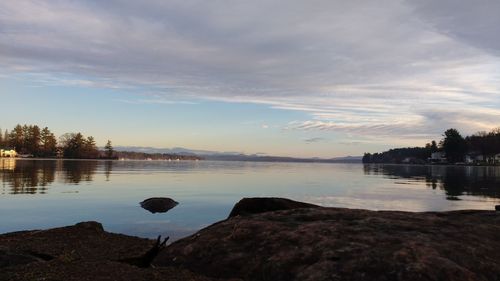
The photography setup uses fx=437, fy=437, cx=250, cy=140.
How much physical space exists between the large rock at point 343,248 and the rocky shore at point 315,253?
2 centimetres

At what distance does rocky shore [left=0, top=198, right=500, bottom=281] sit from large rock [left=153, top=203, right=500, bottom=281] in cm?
2

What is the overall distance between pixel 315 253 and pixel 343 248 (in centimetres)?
49

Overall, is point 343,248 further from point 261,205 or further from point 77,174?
point 77,174

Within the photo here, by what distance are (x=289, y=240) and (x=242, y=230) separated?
1.27 m

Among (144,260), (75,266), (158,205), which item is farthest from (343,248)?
(158,205)

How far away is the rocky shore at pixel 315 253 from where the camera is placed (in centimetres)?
685

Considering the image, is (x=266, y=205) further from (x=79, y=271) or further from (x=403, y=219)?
(x=79, y=271)

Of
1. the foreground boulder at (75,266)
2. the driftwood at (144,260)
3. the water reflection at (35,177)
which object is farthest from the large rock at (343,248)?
the water reflection at (35,177)

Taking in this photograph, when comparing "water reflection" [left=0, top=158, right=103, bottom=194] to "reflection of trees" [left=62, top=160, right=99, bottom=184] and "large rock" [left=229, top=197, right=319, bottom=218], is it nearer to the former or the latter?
"reflection of trees" [left=62, top=160, right=99, bottom=184]

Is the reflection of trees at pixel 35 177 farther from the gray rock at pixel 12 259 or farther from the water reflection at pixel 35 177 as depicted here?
the gray rock at pixel 12 259

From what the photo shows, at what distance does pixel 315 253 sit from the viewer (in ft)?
25.0

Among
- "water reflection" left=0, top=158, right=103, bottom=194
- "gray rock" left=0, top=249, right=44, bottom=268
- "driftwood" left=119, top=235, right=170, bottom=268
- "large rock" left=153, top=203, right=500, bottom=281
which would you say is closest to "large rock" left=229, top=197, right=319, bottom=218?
"large rock" left=153, top=203, right=500, bottom=281

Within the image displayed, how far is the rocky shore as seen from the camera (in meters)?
6.85

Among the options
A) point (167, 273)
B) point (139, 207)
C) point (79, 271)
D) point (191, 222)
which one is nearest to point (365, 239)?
point (167, 273)
